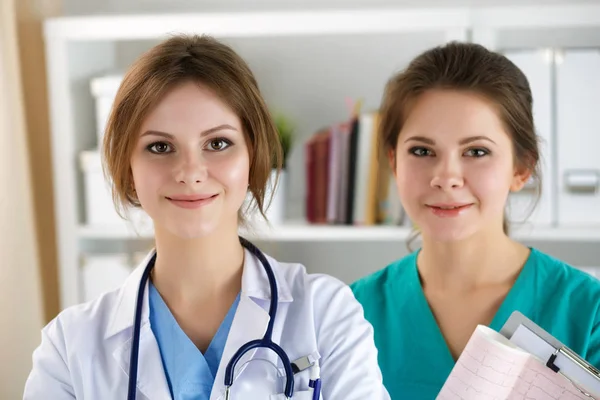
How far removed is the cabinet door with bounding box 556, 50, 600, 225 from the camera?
2191 millimetres

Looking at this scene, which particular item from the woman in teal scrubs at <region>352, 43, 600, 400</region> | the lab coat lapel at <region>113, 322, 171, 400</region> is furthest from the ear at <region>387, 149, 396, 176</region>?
the lab coat lapel at <region>113, 322, 171, 400</region>

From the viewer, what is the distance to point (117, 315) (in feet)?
4.20

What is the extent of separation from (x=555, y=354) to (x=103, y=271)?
5.08 feet

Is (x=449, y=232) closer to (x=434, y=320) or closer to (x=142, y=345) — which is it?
(x=434, y=320)

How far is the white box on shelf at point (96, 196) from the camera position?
95.3 inches

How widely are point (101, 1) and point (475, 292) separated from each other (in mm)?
1666

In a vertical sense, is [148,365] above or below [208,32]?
below

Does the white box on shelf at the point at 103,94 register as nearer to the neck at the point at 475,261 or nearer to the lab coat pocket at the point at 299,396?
the neck at the point at 475,261

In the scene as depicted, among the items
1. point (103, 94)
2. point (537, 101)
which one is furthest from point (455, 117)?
point (103, 94)

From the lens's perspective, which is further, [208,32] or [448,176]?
[208,32]

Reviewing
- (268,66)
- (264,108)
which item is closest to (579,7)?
(268,66)

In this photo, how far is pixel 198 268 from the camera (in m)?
1.25

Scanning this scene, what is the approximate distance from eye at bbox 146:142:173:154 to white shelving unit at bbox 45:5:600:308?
3.13 feet

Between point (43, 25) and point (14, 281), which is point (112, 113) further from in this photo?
point (43, 25)
